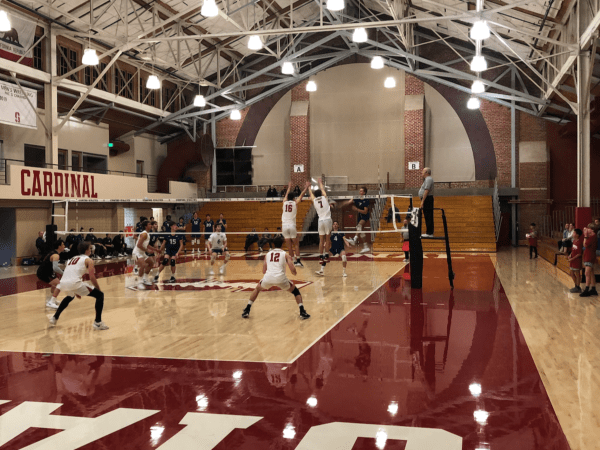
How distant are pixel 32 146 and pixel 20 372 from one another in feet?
68.4

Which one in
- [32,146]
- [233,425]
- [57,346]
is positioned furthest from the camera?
[32,146]

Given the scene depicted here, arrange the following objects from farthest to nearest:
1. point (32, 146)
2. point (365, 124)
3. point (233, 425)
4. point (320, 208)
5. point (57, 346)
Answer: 1. point (365, 124)
2. point (32, 146)
3. point (320, 208)
4. point (57, 346)
5. point (233, 425)

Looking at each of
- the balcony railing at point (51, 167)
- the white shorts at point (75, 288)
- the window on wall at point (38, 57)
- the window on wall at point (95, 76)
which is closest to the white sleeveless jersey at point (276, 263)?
the white shorts at point (75, 288)

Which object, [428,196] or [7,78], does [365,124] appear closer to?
[7,78]

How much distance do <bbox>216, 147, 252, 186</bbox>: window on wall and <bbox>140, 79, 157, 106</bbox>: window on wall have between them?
5.28 m

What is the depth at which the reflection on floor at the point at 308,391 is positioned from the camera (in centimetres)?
468

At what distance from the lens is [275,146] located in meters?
34.2

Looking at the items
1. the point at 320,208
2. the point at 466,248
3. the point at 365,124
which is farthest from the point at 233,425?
the point at 365,124

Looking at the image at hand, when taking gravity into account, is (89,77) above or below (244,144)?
above

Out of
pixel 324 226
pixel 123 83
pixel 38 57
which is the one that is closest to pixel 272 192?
pixel 123 83

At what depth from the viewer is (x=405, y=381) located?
6.22 metres

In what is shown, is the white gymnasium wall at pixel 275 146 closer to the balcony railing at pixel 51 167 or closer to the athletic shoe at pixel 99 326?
the balcony railing at pixel 51 167

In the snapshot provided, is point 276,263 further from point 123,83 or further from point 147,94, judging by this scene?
point 147,94

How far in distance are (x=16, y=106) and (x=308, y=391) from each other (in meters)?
19.9
